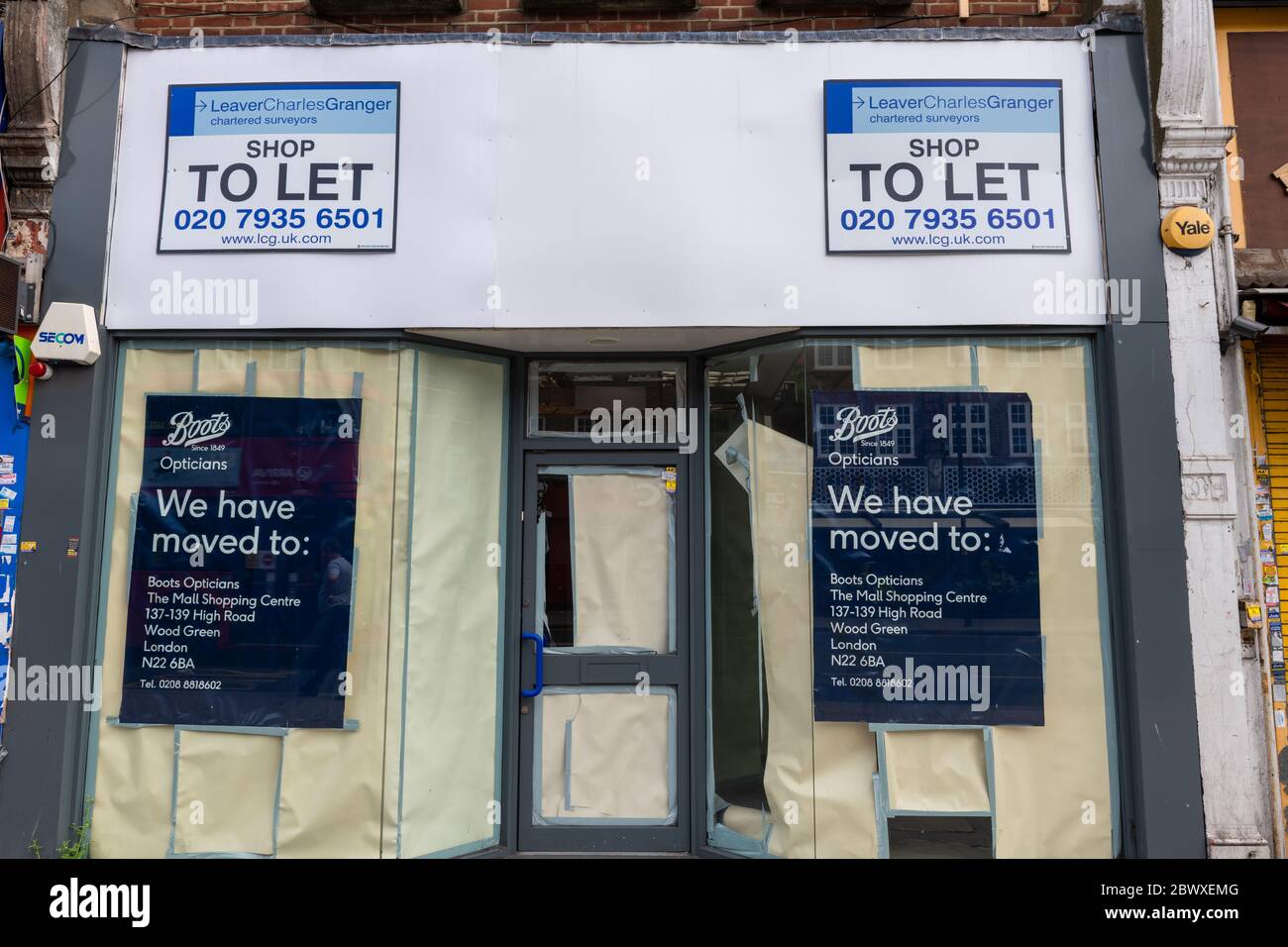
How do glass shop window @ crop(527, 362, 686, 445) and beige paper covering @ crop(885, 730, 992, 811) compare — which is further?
glass shop window @ crop(527, 362, 686, 445)

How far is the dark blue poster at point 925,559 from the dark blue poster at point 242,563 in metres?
2.90

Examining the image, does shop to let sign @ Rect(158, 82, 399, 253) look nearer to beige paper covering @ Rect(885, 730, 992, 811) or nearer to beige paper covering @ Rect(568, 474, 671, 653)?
beige paper covering @ Rect(568, 474, 671, 653)

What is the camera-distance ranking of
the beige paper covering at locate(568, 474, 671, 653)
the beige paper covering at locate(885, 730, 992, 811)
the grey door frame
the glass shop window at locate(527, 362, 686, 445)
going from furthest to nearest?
1. the glass shop window at locate(527, 362, 686, 445)
2. the beige paper covering at locate(568, 474, 671, 653)
3. the grey door frame
4. the beige paper covering at locate(885, 730, 992, 811)

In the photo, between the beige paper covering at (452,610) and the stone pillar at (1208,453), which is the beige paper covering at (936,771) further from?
the beige paper covering at (452,610)

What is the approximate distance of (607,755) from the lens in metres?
5.39

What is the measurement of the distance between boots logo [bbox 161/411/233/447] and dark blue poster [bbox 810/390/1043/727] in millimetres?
3626

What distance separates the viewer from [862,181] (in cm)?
520

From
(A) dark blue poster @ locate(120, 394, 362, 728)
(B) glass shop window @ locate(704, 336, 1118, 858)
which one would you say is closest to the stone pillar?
(B) glass shop window @ locate(704, 336, 1118, 858)

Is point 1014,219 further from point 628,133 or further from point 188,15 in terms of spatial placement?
point 188,15

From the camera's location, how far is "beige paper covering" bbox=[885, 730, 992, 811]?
16.1ft

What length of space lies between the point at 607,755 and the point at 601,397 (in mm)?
2295

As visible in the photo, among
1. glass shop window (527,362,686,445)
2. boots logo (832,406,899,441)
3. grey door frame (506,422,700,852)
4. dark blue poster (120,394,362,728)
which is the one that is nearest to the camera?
dark blue poster (120,394,362,728)

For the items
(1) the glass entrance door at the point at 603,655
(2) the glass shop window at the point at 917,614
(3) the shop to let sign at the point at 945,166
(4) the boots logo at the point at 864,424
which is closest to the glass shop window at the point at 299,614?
(1) the glass entrance door at the point at 603,655

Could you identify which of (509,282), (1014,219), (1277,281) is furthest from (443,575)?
(1277,281)
